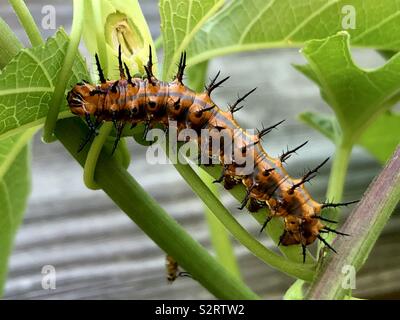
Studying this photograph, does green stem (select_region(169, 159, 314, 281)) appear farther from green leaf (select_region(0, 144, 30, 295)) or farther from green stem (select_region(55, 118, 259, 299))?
green leaf (select_region(0, 144, 30, 295))

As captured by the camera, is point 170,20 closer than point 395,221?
Yes

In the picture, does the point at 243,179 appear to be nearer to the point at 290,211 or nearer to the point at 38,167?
the point at 290,211

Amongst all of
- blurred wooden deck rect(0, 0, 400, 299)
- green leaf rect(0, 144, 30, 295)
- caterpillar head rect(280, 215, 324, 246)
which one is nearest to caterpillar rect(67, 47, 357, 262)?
caterpillar head rect(280, 215, 324, 246)

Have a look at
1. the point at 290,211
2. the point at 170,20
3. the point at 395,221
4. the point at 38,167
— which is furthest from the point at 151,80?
the point at 395,221

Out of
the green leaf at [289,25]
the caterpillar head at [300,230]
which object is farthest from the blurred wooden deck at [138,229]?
the caterpillar head at [300,230]

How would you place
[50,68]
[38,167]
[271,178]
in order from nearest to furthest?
[50,68] < [271,178] < [38,167]
